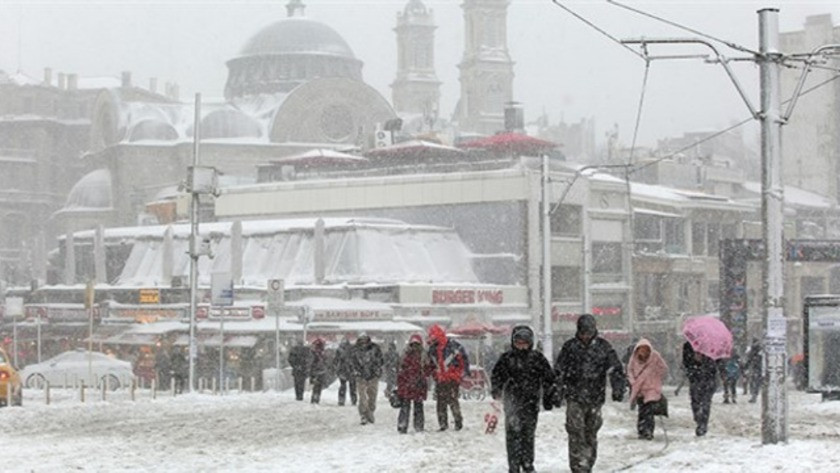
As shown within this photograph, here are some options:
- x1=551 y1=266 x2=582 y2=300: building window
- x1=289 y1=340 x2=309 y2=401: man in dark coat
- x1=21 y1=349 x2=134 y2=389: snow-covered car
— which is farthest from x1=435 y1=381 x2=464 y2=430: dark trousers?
x1=551 y1=266 x2=582 y2=300: building window

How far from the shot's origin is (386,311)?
190 ft

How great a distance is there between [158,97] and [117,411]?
→ 104043mm

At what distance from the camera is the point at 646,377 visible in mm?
19641

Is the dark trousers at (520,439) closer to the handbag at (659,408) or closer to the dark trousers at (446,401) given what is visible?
the handbag at (659,408)

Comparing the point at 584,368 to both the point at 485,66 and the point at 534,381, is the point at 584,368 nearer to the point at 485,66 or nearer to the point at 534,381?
the point at 534,381

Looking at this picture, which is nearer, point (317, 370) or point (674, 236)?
point (317, 370)

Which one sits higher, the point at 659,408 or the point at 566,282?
the point at 566,282

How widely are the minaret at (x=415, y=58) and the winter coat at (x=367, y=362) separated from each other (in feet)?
385

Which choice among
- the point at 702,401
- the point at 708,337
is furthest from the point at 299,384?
the point at 702,401

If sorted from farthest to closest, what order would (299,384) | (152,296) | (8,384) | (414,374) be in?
(152,296) < (299,384) < (8,384) < (414,374)

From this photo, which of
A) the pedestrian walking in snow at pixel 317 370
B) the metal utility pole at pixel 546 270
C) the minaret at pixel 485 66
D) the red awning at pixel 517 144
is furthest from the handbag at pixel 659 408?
the minaret at pixel 485 66

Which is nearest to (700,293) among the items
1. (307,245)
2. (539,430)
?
(307,245)

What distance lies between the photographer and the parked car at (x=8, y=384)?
29.0 m

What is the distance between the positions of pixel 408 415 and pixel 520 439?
5955 mm
